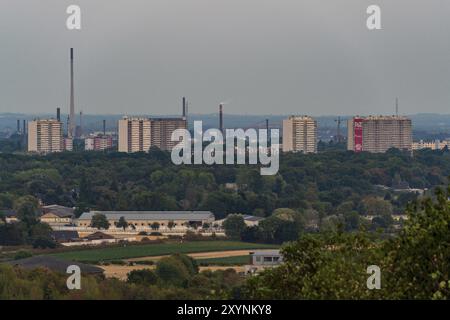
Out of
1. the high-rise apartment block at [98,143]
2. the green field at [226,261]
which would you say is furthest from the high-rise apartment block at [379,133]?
the green field at [226,261]

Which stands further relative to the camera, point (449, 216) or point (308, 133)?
point (308, 133)

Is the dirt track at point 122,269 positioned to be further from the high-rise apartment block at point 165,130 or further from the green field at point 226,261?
the high-rise apartment block at point 165,130

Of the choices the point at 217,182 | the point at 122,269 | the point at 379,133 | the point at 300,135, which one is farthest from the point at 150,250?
the point at 379,133

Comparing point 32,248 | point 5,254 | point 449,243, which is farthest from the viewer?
point 32,248

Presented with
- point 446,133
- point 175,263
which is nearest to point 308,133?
point 446,133
